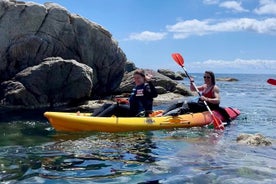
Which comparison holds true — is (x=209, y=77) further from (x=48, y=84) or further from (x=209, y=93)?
(x=48, y=84)

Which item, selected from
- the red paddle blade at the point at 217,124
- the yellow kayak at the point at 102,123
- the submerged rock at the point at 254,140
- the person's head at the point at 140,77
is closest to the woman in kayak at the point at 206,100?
the red paddle blade at the point at 217,124

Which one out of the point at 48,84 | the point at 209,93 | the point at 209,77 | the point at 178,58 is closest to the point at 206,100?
the point at 209,93

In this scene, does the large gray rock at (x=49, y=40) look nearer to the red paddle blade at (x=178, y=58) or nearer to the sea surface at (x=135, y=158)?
the red paddle blade at (x=178, y=58)

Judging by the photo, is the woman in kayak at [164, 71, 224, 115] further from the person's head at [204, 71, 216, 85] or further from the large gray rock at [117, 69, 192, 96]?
the large gray rock at [117, 69, 192, 96]

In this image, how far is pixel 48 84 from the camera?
1897 cm

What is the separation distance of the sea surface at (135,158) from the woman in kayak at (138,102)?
101 cm

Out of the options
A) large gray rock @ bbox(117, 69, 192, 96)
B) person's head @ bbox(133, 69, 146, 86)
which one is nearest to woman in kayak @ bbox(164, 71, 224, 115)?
person's head @ bbox(133, 69, 146, 86)

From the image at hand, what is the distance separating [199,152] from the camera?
28.3 feet

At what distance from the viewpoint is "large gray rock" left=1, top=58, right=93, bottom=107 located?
60.1 ft

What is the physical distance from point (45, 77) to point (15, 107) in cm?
192

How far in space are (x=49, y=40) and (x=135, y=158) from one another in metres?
14.4

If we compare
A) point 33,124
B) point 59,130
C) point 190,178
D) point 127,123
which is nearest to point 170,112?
point 127,123

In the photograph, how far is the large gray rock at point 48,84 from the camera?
18312mm

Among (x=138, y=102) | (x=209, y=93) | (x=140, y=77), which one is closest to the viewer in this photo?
(x=140, y=77)
